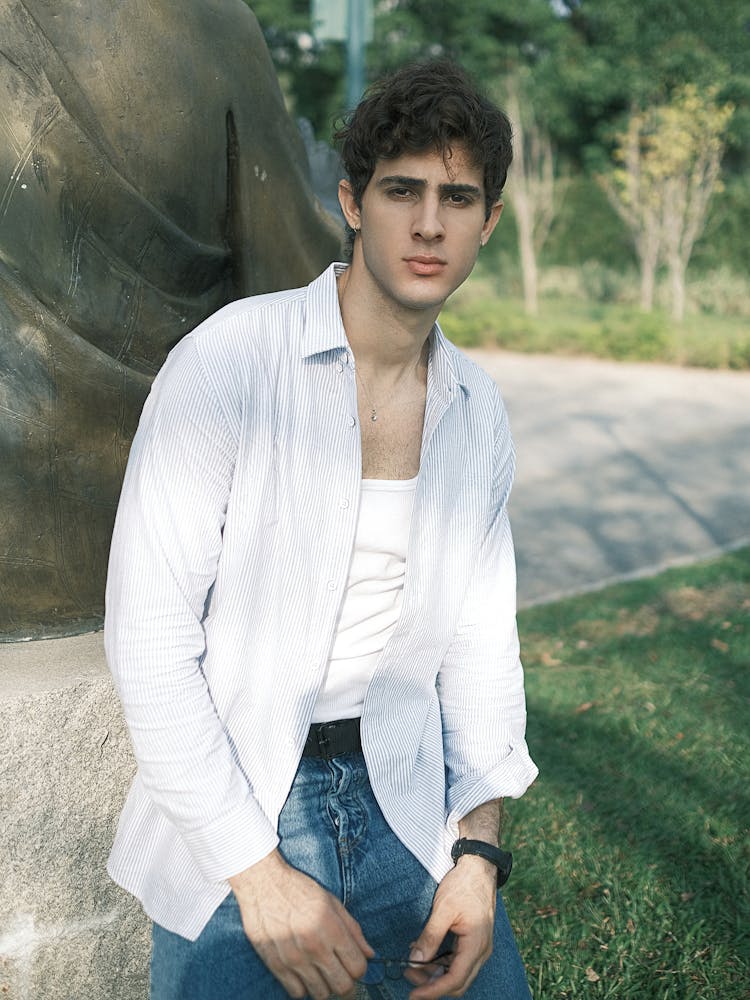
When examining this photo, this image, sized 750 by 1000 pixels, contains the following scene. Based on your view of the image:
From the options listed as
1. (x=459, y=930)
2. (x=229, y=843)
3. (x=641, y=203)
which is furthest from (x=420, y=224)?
(x=641, y=203)

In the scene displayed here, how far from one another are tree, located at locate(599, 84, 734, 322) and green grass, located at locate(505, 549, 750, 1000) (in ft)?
49.1

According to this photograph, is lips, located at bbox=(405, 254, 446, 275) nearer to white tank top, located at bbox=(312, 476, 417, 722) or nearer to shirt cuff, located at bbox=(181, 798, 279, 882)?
white tank top, located at bbox=(312, 476, 417, 722)

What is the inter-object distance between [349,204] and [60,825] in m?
1.20

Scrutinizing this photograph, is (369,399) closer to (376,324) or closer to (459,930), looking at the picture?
(376,324)

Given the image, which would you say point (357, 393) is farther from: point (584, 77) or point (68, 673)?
point (584, 77)

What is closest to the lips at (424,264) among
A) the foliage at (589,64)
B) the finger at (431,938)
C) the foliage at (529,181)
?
the finger at (431,938)

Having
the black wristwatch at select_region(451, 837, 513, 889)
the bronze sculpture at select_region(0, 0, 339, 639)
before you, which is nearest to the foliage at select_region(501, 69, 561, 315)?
the bronze sculpture at select_region(0, 0, 339, 639)

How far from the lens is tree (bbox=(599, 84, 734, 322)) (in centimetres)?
1933

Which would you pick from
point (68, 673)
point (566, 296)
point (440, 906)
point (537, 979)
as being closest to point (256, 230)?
point (68, 673)

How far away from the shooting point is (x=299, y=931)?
5.37 feet

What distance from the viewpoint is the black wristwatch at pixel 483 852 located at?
190cm

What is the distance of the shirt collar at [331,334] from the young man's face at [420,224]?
0.26ft

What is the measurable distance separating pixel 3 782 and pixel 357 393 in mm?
908

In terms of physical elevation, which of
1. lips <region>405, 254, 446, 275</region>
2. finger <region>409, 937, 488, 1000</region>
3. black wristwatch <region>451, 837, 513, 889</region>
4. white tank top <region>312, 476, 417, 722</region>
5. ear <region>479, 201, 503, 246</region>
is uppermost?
ear <region>479, 201, 503, 246</region>
